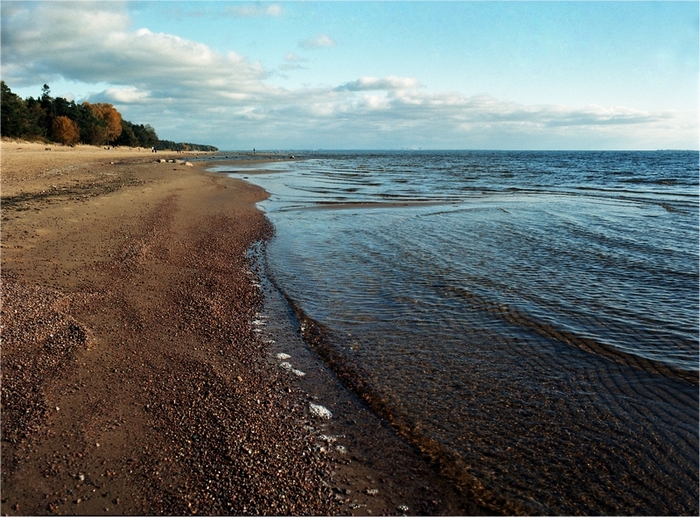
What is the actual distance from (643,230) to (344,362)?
61.2 ft

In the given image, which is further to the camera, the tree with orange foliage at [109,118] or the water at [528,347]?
the tree with orange foliage at [109,118]

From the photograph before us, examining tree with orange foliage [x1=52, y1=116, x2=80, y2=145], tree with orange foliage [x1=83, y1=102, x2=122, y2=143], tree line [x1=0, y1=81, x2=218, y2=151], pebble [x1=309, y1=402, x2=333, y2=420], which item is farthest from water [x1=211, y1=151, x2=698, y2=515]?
tree with orange foliage [x1=83, y1=102, x2=122, y2=143]

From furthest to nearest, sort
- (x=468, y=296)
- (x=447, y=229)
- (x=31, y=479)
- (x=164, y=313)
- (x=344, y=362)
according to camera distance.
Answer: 1. (x=447, y=229)
2. (x=468, y=296)
3. (x=164, y=313)
4. (x=344, y=362)
5. (x=31, y=479)

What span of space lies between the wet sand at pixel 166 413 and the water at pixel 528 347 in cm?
100

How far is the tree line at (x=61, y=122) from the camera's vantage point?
67188mm

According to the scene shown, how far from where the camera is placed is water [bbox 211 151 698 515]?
5539mm

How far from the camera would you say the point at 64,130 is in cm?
8069

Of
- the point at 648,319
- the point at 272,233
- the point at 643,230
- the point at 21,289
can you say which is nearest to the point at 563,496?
the point at 648,319

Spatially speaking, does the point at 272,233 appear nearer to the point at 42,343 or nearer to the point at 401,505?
the point at 42,343

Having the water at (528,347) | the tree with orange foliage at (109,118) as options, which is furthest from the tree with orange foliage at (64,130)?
the water at (528,347)

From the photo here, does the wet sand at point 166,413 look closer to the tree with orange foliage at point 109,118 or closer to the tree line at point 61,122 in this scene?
the tree line at point 61,122

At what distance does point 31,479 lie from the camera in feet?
15.5

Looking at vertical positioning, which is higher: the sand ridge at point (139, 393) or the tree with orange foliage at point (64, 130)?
the tree with orange foliage at point (64, 130)

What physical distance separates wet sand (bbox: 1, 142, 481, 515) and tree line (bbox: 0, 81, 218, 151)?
71427 millimetres
